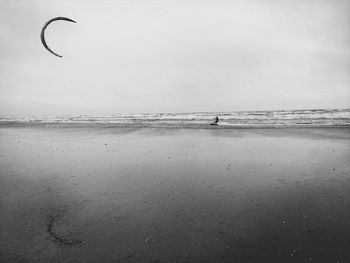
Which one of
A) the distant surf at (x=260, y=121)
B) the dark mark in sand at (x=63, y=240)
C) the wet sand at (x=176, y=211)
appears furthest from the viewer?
the distant surf at (x=260, y=121)

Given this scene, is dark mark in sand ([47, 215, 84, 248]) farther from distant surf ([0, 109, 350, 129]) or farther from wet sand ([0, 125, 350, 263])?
distant surf ([0, 109, 350, 129])

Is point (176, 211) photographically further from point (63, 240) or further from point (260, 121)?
point (260, 121)

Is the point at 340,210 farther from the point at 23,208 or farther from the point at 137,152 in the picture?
the point at 137,152

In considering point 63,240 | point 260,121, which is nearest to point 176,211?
point 63,240

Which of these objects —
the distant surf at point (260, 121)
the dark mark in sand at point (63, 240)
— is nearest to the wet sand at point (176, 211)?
the dark mark in sand at point (63, 240)

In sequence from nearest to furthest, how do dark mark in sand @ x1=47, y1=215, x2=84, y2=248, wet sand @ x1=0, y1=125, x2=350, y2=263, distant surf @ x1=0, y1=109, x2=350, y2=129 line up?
wet sand @ x1=0, y1=125, x2=350, y2=263, dark mark in sand @ x1=47, y1=215, x2=84, y2=248, distant surf @ x1=0, y1=109, x2=350, y2=129

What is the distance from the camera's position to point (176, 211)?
4754mm

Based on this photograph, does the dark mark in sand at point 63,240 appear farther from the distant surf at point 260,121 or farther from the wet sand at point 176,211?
the distant surf at point 260,121

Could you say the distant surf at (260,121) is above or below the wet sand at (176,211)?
above

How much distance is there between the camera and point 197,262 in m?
3.29

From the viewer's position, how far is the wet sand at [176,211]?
11.5 feet

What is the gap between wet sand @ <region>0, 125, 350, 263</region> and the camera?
351 cm

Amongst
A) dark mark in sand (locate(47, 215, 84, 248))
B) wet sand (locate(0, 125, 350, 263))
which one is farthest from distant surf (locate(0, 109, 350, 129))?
dark mark in sand (locate(47, 215, 84, 248))

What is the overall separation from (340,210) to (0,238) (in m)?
5.81
